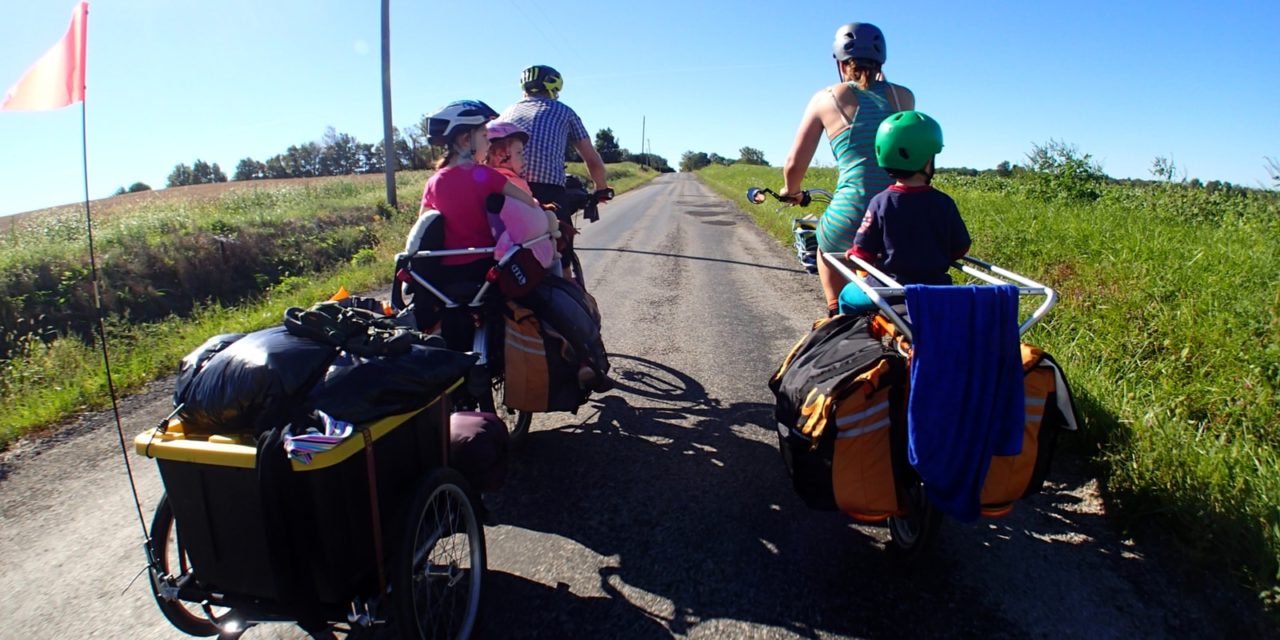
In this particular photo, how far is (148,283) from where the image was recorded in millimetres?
10250

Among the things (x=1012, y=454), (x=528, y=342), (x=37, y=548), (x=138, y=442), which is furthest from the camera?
(x=528, y=342)

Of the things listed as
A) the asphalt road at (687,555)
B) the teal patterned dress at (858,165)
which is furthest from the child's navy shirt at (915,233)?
the asphalt road at (687,555)

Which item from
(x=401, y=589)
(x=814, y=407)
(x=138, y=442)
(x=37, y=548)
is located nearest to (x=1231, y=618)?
(x=814, y=407)

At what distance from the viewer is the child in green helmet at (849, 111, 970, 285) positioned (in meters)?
2.74

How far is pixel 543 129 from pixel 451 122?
47.3 inches

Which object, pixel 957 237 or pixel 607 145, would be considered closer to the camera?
pixel 957 237

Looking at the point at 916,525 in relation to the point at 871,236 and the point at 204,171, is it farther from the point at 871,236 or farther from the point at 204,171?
the point at 204,171

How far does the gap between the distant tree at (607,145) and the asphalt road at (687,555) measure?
76549 millimetres

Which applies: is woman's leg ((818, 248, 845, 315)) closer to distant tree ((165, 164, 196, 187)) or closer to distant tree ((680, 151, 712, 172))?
distant tree ((165, 164, 196, 187))

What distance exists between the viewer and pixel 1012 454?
2254 mm

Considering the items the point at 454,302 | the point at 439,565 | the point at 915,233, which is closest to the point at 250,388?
the point at 439,565

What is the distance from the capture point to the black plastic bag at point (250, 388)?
189 centimetres

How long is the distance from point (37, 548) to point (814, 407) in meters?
3.26

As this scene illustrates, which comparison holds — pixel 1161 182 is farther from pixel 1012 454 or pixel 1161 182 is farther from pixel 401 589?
pixel 401 589
